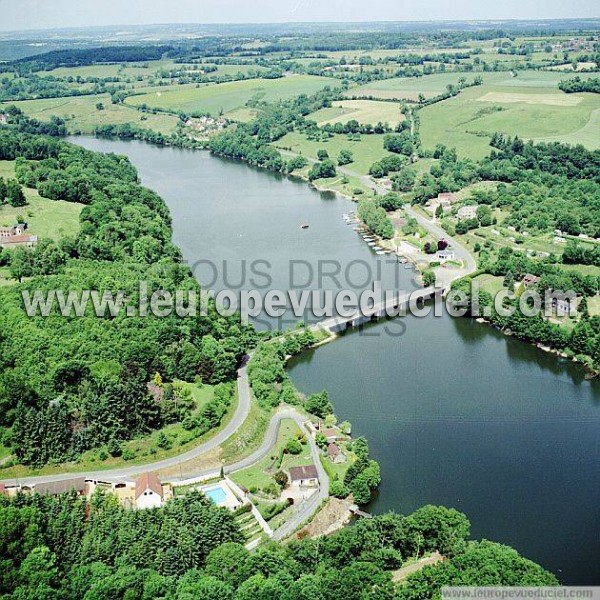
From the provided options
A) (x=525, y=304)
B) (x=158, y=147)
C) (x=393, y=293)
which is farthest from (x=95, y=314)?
(x=158, y=147)

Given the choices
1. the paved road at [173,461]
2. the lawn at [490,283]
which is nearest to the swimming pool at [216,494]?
the paved road at [173,461]

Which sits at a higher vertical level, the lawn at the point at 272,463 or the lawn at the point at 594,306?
the lawn at the point at 594,306

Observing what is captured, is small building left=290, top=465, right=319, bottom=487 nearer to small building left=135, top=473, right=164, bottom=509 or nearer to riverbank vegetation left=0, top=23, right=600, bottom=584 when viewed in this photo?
riverbank vegetation left=0, top=23, right=600, bottom=584

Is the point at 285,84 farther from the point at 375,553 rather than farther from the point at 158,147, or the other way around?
the point at 375,553

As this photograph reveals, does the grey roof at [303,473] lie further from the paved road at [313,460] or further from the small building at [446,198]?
the small building at [446,198]

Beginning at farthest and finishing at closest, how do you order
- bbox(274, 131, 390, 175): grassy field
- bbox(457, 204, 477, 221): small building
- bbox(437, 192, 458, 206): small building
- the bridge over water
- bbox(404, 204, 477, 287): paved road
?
bbox(274, 131, 390, 175): grassy field, bbox(437, 192, 458, 206): small building, bbox(457, 204, 477, 221): small building, bbox(404, 204, 477, 287): paved road, the bridge over water

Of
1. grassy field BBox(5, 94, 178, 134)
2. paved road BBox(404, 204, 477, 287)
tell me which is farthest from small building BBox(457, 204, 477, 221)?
grassy field BBox(5, 94, 178, 134)
